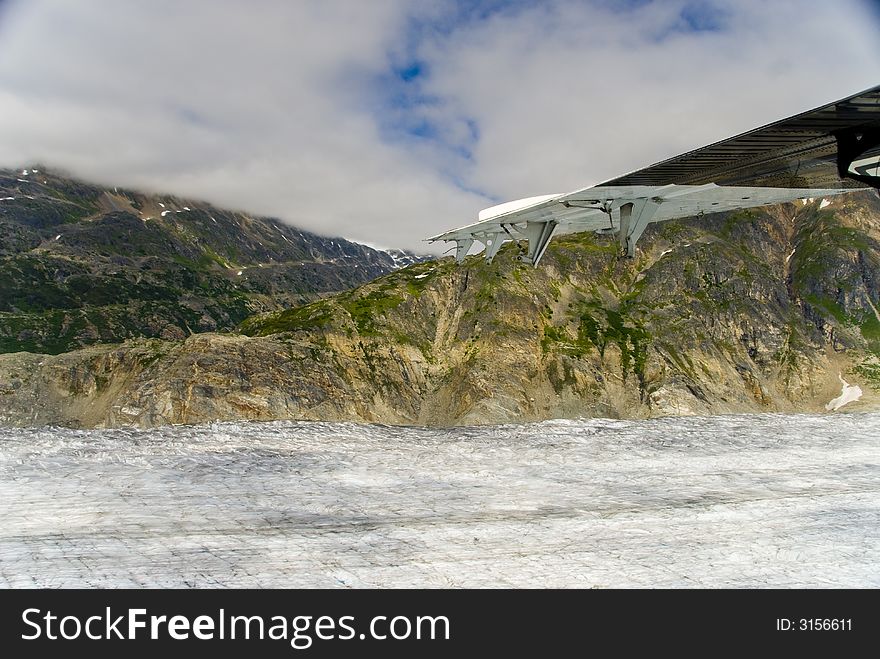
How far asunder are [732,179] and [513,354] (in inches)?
5389

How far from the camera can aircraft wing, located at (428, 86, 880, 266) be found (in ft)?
30.4

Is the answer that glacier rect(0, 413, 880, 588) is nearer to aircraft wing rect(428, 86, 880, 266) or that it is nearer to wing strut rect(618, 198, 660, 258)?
aircraft wing rect(428, 86, 880, 266)

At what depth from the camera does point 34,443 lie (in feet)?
30.4

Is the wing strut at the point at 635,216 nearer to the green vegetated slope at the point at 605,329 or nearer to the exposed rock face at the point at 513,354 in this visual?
the exposed rock face at the point at 513,354

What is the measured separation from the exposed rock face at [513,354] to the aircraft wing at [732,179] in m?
106

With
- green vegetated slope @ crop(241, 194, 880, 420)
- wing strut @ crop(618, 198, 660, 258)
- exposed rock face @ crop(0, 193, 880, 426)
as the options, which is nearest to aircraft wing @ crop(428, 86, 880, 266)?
wing strut @ crop(618, 198, 660, 258)

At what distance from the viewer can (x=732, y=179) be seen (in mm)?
14352

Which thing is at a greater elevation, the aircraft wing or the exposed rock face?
the exposed rock face

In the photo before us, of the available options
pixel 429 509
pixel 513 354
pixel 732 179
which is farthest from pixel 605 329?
pixel 429 509

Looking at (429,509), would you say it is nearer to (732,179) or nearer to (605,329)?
(732,179)

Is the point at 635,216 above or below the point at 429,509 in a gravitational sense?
above

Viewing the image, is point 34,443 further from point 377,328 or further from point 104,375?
point 104,375

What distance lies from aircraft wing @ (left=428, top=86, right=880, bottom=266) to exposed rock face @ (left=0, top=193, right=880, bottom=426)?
10557cm
